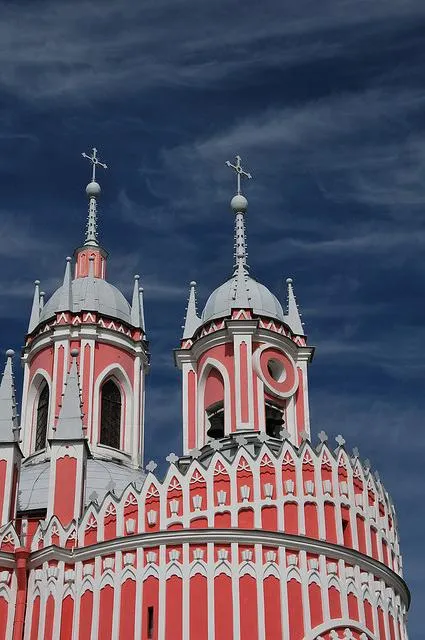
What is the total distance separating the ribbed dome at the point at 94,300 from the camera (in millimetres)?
38906

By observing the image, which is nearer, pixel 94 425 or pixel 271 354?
pixel 271 354

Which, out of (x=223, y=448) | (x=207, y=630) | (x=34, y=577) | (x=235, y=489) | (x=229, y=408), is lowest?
(x=207, y=630)

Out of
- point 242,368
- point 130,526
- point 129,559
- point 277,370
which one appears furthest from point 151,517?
point 277,370

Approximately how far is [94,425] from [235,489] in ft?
35.9

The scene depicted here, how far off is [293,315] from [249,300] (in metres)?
3.36

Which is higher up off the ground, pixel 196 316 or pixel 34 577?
pixel 196 316

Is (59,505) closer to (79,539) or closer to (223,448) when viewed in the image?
(79,539)

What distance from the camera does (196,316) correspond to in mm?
36500

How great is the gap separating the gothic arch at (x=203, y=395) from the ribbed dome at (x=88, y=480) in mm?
2681

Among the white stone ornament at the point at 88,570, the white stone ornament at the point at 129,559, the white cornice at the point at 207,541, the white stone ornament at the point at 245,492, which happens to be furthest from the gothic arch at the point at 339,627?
the white stone ornament at the point at 88,570

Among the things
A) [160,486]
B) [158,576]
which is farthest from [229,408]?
[158,576]

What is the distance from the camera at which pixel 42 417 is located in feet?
123

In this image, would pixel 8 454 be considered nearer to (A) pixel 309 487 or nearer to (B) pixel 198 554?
(B) pixel 198 554

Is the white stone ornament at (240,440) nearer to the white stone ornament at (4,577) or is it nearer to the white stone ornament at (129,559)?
the white stone ornament at (129,559)
